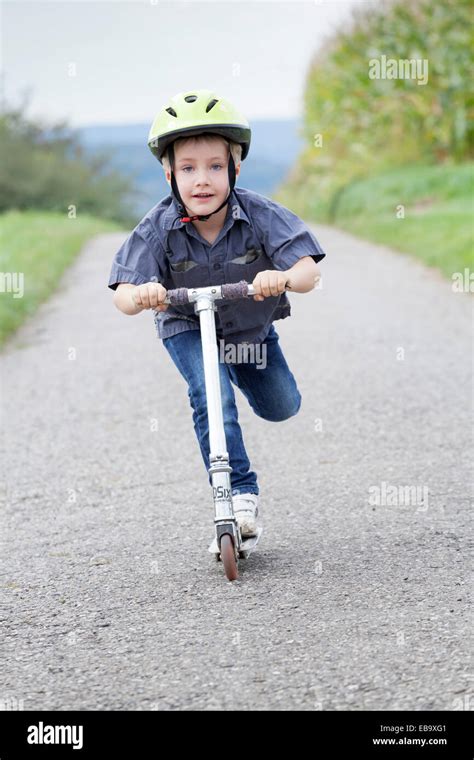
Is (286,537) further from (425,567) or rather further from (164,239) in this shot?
(164,239)

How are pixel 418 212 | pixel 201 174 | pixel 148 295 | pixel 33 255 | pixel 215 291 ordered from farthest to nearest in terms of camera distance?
pixel 418 212
pixel 33 255
pixel 201 174
pixel 215 291
pixel 148 295

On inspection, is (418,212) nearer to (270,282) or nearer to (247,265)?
(247,265)

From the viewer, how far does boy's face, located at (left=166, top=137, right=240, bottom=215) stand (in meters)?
4.12

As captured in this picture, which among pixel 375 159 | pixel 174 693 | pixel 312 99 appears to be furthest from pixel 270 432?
pixel 312 99

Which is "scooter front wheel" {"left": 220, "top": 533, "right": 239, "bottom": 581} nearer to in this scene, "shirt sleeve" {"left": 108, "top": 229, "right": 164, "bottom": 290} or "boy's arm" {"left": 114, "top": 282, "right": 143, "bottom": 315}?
"boy's arm" {"left": 114, "top": 282, "right": 143, "bottom": 315}

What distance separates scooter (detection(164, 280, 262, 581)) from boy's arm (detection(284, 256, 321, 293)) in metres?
0.14

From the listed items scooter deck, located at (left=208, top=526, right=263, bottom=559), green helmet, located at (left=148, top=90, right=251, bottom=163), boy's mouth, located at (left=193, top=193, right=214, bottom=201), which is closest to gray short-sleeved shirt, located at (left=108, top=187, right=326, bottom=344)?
boy's mouth, located at (left=193, top=193, right=214, bottom=201)

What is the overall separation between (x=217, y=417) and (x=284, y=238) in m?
0.66

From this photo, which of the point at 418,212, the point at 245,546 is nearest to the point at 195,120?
the point at 245,546

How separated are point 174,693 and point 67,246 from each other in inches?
657

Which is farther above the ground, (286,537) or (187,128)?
(187,128)

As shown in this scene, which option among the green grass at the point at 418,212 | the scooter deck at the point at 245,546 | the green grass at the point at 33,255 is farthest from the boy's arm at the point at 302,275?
the green grass at the point at 418,212

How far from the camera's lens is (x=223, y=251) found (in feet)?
13.9

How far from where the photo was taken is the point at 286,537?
4.62m
